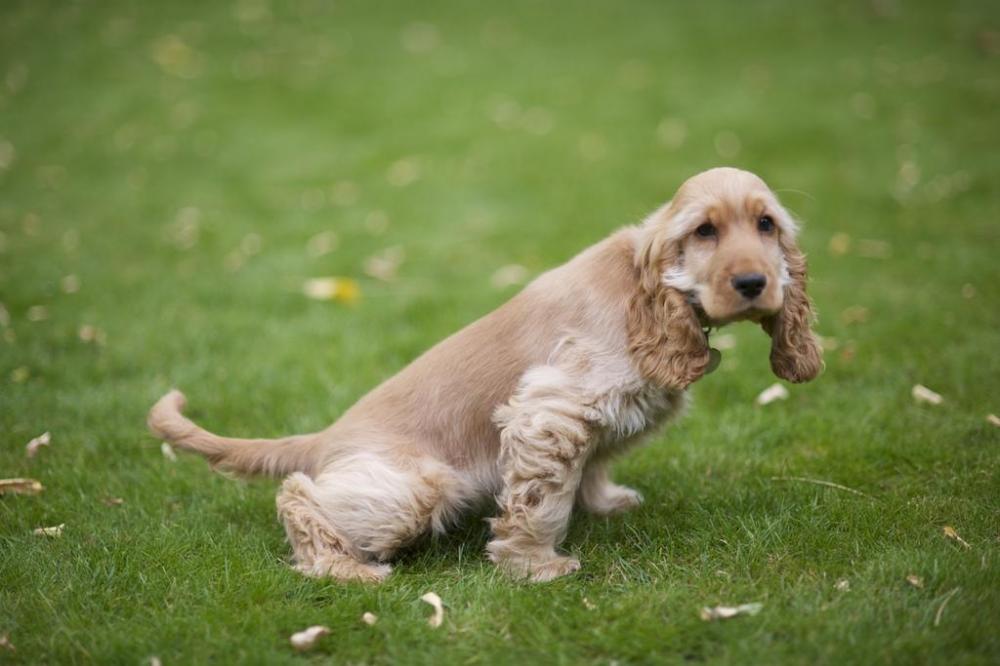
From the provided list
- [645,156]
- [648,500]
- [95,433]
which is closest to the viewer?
[648,500]

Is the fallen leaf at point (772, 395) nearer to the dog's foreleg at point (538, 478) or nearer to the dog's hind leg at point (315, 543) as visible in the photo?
the dog's foreleg at point (538, 478)

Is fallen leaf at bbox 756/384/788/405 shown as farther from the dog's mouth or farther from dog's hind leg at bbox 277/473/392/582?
dog's hind leg at bbox 277/473/392/582

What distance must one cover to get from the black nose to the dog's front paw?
1.44 m

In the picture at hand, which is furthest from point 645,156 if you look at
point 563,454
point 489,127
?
point 563,454

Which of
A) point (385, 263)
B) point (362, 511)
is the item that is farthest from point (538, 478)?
point (385, 263)

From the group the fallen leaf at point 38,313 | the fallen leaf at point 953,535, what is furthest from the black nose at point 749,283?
the fallen leaf at point 38,313

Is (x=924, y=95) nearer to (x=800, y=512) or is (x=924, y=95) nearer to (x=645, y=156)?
(x=645, y=156)

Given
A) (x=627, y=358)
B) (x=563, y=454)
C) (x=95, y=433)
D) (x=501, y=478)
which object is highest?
(x=627, y=358)

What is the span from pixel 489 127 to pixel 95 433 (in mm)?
7630

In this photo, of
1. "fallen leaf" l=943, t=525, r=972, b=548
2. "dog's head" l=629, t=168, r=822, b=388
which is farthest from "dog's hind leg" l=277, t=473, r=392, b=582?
"fallen leaf" l=943, t=525, r=972, b=548

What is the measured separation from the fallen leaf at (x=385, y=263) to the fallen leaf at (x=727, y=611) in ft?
16.7

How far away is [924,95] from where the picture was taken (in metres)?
11.5

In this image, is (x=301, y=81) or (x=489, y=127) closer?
(x=489, y=127)

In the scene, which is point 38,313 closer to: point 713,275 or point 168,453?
point 168,453
